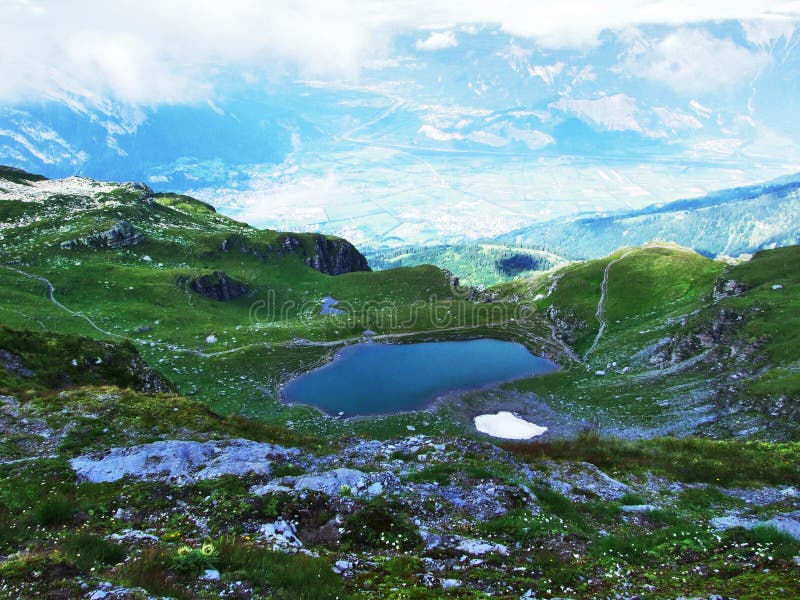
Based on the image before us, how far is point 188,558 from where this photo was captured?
1290 centimetres

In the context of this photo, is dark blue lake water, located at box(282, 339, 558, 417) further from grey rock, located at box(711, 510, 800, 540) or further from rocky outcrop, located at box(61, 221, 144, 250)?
rocky outcrop, located at box(61, 221, 144, 250)

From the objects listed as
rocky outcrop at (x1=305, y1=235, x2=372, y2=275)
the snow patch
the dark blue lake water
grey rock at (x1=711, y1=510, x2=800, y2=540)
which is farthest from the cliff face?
grey rock at (x1=711, y1=510, x2=800, y2=540)

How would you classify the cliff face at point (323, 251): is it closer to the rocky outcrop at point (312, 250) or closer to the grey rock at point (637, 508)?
the rocky outcrop at point (312, 250)

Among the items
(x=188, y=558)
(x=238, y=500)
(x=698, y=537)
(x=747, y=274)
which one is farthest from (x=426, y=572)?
(x=747, y=274)

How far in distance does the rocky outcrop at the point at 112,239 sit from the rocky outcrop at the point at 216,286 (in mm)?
25614

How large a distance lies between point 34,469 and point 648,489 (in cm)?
3249

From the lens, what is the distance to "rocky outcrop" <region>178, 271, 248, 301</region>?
10562 centimetres

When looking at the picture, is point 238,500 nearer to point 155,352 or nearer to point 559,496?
point 559,496

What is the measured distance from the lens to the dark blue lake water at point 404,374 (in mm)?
71812

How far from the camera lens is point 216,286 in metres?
110

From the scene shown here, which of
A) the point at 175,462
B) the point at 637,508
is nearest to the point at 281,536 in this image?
the point at 175,462

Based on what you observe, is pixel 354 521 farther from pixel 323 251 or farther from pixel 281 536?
pixel 323 251

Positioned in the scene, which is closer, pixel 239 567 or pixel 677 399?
pixel 239 567

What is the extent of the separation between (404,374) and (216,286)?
56.6 m
